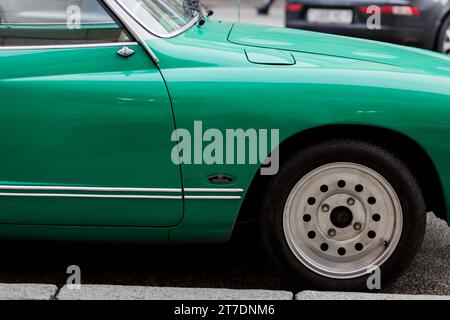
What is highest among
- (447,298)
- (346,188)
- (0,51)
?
(0,51)

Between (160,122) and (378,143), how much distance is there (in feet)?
3.03

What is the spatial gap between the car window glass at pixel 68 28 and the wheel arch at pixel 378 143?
821mm

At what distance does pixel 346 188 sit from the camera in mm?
3662

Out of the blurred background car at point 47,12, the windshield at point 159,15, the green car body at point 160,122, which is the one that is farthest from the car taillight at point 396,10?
the blurred background car at point 47,12

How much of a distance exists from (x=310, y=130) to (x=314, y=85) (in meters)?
0.18

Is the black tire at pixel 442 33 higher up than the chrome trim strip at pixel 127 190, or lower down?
lower down

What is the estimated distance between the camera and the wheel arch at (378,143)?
361 cm

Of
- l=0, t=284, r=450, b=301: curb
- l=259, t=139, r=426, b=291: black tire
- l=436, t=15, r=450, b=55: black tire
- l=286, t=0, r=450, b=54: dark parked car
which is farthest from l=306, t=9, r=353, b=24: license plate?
l=0, t=284, r=450, b=301: curb

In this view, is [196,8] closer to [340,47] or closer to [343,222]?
[340,47]

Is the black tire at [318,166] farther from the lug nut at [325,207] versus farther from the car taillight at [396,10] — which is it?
the car taillight at [396,10]
